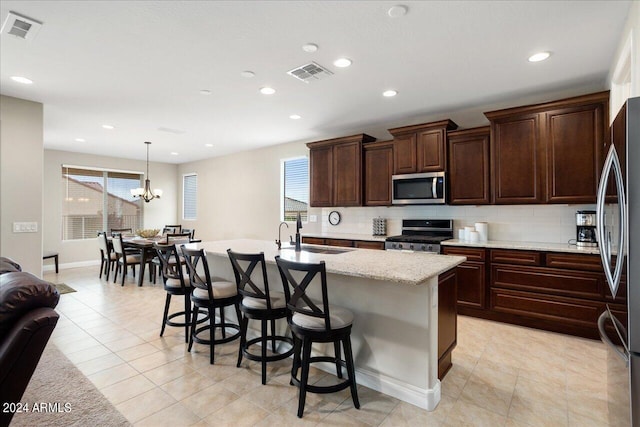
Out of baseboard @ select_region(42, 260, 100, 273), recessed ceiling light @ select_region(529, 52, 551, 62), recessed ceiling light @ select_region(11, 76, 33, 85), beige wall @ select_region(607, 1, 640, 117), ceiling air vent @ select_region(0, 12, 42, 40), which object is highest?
recessed ceiling light @ select_region(11, 76, 33, 85)

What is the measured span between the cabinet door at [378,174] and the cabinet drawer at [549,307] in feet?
6.24

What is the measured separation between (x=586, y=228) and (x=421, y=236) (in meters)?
1.81

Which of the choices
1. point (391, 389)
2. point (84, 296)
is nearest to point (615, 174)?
point (391, 389)

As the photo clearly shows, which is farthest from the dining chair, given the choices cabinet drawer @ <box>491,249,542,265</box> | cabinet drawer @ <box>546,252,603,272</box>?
cabinet drawer @ <box>546,252,603,272</box>

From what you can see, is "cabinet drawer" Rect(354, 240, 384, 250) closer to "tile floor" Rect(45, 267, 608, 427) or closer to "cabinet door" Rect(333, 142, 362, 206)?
"cabinet door" Rect(333, 142, 362, 206)

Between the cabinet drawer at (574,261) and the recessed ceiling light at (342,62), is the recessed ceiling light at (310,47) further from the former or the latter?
the cabinet drawer at (574,261)

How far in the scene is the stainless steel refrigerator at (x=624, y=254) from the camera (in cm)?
135

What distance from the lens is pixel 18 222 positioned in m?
3.95

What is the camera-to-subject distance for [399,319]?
221 cm

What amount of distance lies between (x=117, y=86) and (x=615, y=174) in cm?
439

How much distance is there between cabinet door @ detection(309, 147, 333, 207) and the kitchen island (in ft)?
9.48

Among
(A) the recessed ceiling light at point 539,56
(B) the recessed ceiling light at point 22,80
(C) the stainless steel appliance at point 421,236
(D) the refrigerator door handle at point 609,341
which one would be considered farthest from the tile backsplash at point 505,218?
(B) the recessed ceiling light at point 22,80

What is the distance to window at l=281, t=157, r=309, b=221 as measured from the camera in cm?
621

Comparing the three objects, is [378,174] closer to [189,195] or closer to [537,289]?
[537,289]
